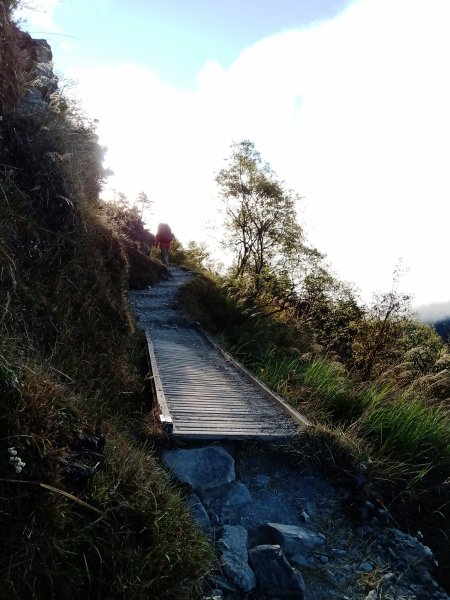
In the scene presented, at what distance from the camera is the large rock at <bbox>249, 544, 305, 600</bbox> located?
3969 mm

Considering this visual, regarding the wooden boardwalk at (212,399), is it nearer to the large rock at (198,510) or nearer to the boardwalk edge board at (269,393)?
the boardwalk edge board at (269,393)

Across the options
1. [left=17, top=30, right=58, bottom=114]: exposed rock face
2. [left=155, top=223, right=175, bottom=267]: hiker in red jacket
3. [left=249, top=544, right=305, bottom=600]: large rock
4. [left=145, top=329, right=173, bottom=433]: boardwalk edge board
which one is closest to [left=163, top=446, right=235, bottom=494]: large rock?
[left=145, top=329, right=173, bottom=433]: boardwalk edge board

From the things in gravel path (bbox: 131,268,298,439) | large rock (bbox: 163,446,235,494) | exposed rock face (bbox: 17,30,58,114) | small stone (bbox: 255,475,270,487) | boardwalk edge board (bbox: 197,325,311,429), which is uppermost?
exposed rock face (bbox: 17,30,58,114)

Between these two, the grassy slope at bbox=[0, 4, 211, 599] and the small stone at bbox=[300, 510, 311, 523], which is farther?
the small stone at bbox=[300, 510, 311, 523]

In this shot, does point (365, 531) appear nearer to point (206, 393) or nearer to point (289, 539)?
point (289, 539)

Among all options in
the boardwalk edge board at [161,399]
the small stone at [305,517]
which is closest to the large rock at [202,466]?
the boardwalk edge board at [161,399]

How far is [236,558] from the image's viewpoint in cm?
412

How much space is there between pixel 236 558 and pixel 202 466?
4.03 feet

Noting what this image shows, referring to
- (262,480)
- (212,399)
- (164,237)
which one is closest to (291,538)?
(262,480)

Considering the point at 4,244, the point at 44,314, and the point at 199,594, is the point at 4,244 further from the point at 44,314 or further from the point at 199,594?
the point at 199,594

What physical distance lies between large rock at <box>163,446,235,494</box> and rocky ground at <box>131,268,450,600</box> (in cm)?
1

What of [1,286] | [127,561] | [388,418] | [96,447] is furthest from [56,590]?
[388,418]

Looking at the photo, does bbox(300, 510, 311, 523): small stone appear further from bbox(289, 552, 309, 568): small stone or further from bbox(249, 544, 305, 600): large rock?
bbox(249, 544, 305, 600): large rock

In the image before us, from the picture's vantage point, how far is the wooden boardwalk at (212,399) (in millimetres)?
6059
